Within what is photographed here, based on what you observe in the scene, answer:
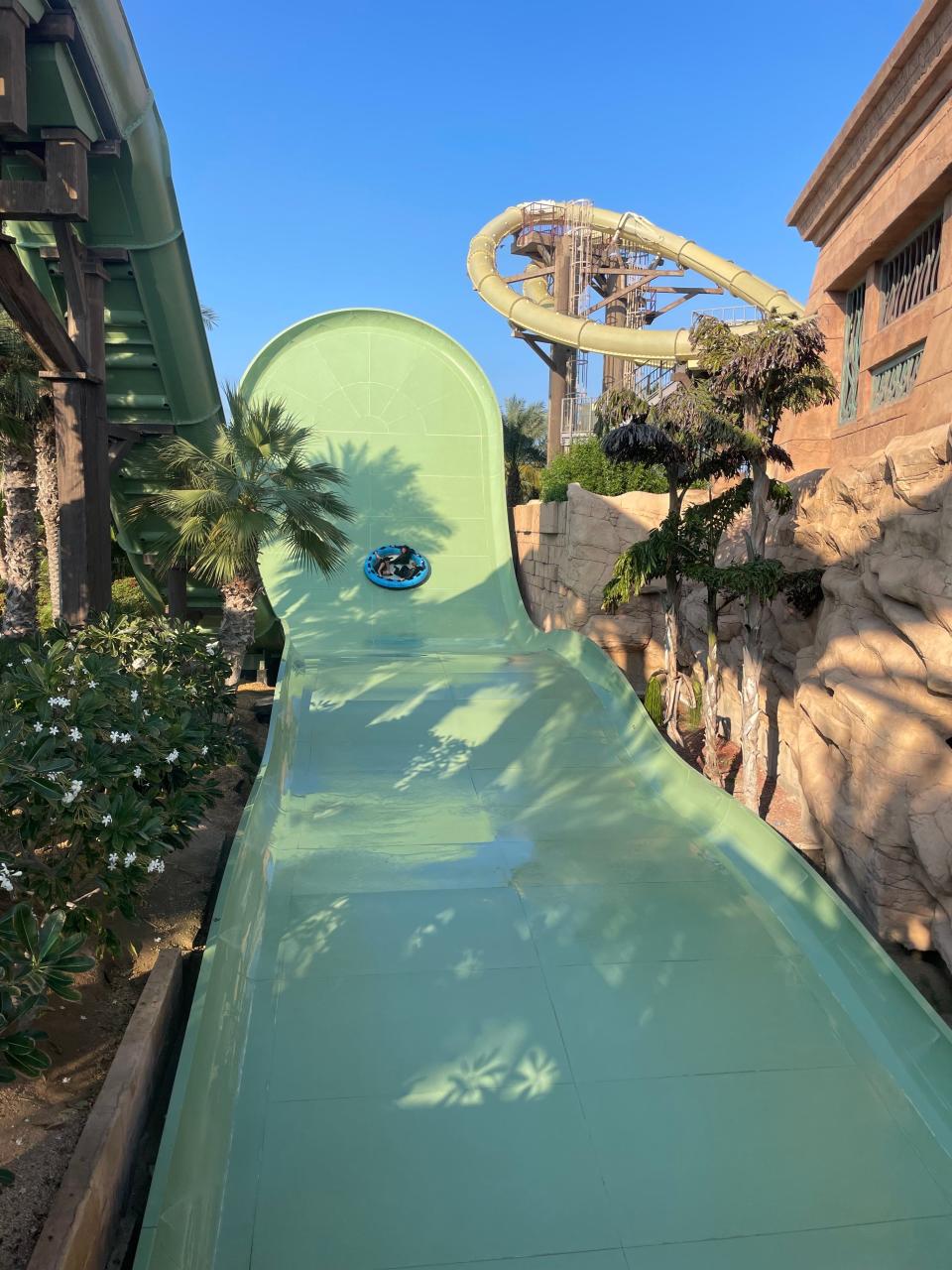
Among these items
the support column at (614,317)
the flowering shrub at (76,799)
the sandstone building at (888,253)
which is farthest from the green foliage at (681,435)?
the support column at (614,317)

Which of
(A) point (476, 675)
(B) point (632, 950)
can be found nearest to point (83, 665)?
(B) point (632, 950)

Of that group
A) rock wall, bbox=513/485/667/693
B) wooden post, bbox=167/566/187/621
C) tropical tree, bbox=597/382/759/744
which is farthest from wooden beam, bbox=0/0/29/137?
rock wall, bbox=513/485/667/693

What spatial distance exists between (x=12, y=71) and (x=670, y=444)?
6216mm

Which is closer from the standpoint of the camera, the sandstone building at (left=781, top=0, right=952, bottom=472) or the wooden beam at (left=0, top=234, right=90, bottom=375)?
the wooden beam at (left=0, top=234, right=90, bottom=375)

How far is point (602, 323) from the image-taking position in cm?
2339

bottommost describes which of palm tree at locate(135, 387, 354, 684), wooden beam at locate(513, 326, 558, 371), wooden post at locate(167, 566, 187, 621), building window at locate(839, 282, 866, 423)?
wooden post at locate(167, 566, 187, 621)

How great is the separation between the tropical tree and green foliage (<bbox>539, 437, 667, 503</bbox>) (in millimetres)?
7398

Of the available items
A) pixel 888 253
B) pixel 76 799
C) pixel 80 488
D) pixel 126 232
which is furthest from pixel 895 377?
pixel 76 799

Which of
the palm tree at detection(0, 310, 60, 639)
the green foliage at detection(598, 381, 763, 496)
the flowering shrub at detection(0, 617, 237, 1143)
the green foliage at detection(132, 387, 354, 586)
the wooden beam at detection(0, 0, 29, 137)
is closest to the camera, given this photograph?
the flowering shrub at detection(0, 617, 237, 1143)

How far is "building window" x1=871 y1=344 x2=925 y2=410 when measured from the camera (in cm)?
882

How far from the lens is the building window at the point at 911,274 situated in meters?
8.61

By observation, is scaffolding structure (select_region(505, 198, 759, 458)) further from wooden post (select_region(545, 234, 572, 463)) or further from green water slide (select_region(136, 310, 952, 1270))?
green water slide (select_region(136, 310, 952, 1270))

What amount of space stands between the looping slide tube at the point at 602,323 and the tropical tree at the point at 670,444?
480 inches

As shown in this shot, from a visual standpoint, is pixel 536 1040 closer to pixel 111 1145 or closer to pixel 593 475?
pixel 111 1145
